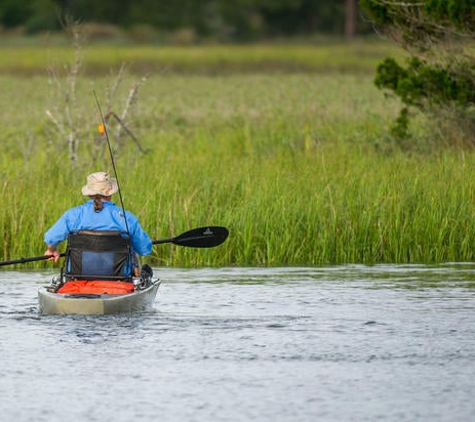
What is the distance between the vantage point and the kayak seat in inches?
481

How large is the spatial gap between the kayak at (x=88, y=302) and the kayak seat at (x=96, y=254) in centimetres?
24

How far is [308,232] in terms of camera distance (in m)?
15.9

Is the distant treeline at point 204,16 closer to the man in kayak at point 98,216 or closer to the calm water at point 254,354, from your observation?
the calm water at point 254,354

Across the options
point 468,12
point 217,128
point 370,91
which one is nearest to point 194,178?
point 468,12

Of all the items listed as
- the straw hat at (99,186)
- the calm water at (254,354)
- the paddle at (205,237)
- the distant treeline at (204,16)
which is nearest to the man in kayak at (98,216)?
the straw hat at (99,186)

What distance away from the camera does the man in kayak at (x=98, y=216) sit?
40.3 feet

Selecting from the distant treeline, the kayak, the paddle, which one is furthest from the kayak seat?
the distant treeline

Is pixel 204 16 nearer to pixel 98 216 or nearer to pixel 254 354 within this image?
pixel 98 216

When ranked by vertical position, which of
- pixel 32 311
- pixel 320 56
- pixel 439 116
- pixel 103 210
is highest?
pixel 320 56

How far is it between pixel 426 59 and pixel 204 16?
71091 mm

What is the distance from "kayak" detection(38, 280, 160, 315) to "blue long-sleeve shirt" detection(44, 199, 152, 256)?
475 millimetres

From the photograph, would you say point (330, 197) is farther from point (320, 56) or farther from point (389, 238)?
point (320, 56)

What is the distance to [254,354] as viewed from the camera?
1083 centimetres

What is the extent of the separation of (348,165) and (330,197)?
86.1 inches
